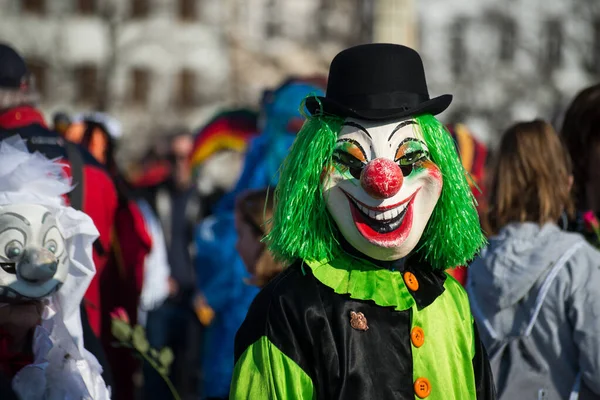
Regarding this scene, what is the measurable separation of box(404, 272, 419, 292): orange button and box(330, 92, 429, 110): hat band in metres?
0.48

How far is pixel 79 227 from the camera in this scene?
3.95m

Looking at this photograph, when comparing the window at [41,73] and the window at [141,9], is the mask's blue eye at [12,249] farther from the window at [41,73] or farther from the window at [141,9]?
the window at [141,9]

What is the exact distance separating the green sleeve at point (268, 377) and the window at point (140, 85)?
37.7m

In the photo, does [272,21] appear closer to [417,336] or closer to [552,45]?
[552,45]

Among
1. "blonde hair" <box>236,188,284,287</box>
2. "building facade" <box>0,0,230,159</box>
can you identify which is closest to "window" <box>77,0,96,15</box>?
"building facade" <box>0,0,230,159</box>

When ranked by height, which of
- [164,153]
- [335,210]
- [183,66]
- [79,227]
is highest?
[335,210]

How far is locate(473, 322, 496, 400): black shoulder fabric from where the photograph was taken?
335cm

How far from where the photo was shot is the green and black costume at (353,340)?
10.1ft

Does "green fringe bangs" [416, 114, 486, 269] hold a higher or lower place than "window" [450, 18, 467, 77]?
higher

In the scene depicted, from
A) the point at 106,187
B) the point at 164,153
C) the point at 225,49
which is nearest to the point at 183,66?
the point at 225,49

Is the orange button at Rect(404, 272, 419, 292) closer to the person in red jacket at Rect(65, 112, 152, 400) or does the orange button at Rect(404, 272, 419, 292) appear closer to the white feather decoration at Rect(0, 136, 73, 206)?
the white feather decoration at Rect(0, 136, 73, 206)

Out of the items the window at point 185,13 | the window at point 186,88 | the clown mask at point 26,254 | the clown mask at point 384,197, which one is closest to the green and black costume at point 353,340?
the clown mask at point 384,197

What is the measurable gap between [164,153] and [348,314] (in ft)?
23.1

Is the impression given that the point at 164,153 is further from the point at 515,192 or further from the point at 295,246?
the point at 295,246
